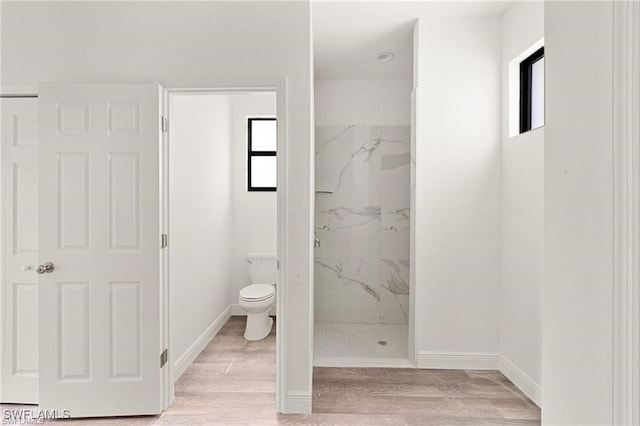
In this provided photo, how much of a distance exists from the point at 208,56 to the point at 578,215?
2.26 m

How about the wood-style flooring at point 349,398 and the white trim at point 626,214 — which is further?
the wood-style flooring at point 349,398

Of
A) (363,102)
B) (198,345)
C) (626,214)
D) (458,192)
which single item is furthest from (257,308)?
(626,214)

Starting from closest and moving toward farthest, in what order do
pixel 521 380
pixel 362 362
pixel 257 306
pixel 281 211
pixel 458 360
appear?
pixel 281 211
pixel 521 380
pixel 458 360
pixel 362 362
pixel 257 306

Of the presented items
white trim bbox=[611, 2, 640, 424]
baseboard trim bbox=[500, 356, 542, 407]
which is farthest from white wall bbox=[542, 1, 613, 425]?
baseboard trim bbox=[500, 356, 542, 407]

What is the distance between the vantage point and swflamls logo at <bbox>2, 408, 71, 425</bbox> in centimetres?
218

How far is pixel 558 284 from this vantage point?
0.76 m

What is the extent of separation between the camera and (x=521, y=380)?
258 cm

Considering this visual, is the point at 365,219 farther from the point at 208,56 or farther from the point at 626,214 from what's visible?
the point at 626,214

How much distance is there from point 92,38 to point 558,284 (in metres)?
2.79

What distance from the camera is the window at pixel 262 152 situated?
4348 millimetres

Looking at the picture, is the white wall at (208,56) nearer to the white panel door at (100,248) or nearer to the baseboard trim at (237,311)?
the white panel door at (100,248)

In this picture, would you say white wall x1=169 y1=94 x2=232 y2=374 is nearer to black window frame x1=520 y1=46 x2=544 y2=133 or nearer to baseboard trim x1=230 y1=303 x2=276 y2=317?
baseboard trim x1=230 y1=303 x2=276 y2=317

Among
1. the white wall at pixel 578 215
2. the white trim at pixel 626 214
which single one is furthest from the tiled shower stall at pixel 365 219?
the white trim at pixel 626 214

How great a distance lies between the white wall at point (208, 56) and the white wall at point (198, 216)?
39 cm
